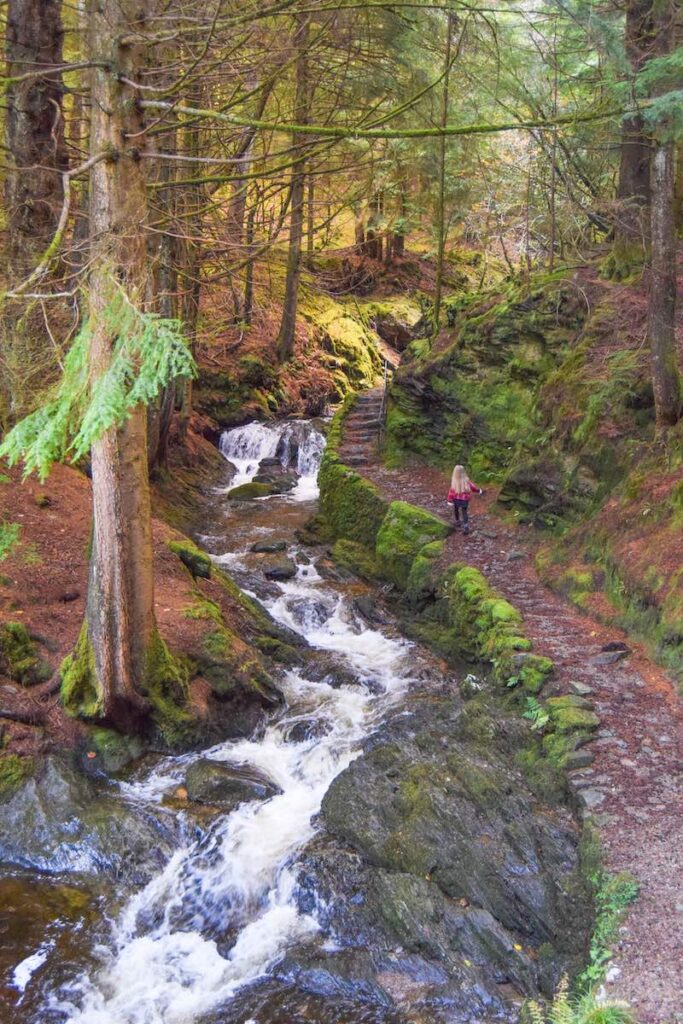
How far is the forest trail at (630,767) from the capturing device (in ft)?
16.5

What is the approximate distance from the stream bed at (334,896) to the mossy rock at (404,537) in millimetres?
4527

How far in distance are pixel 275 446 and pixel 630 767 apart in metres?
16.1

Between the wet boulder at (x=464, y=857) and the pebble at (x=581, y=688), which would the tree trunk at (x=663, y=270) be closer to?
the pebble at (x=581, y=688)

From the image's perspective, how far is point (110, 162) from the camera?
6.73 metres

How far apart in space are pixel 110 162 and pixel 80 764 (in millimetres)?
5696

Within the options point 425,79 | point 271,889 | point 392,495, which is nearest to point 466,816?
point 271,889

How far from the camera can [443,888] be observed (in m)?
6.22

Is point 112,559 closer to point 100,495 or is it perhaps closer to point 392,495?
point 100,495

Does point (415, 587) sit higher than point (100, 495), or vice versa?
point (100, 495)

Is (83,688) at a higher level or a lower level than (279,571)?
higher

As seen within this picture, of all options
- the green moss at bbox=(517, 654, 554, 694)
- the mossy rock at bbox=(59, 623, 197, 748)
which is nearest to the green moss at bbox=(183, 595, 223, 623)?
the mossy rock at bbox=(59, 623, 197, 748)

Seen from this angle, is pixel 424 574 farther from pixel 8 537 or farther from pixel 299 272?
pixel 299 272

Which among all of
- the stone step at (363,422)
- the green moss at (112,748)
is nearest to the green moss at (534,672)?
the green moss at (112,748)

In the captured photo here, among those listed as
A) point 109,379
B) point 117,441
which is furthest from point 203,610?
point 109,379
